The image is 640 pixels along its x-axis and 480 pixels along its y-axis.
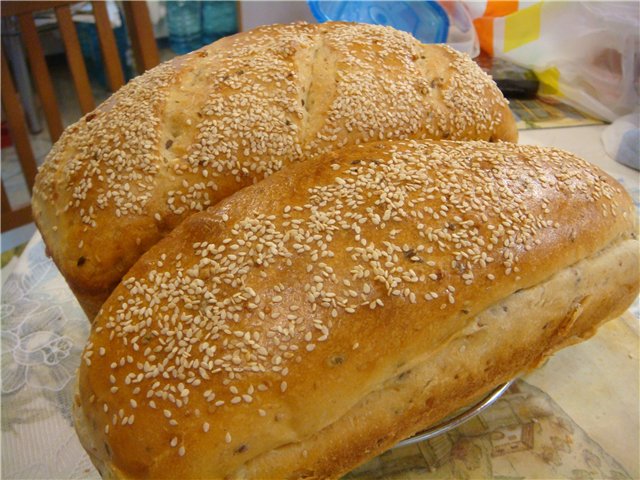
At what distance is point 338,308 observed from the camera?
0.81 metres

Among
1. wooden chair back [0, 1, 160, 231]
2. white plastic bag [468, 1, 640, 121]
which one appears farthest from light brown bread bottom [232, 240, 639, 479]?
wooden chair back [0, 1, 160, 231]

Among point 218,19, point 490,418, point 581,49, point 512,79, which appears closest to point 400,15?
point 512,79

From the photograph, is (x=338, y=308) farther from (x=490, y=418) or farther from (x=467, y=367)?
(x=490, y=418)

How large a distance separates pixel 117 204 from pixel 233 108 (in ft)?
0.91

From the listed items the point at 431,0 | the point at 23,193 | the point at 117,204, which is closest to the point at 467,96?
the point at 117,204

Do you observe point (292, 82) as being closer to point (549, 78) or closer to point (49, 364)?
point (49, 364)

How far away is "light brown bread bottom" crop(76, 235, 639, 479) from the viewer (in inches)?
Answer: 33.2

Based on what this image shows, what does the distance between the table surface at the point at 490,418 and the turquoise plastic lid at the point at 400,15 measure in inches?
49.8

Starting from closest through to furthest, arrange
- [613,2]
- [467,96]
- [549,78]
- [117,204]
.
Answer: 1. [117,204]
2. [467,96]
3. [613,2]
4. [549,78]

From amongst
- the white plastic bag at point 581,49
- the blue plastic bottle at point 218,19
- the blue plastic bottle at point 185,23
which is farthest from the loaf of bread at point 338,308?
the blue plastic bottle at point 185,23

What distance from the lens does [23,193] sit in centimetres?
357

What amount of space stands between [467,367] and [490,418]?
24 centimetres

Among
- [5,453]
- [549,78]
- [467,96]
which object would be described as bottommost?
[5,453]

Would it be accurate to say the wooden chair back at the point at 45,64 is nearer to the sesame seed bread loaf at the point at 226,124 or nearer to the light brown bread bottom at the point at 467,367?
the sesame seed bread loaf at the point at 226,124
